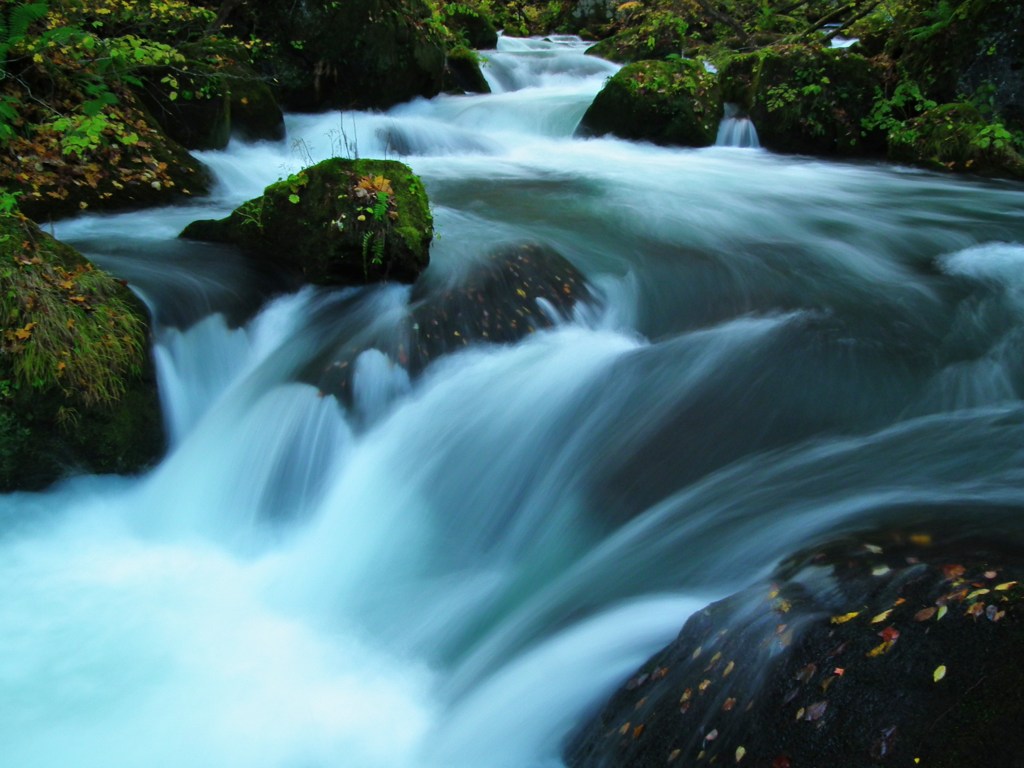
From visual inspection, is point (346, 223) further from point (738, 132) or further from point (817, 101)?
point (817, 101)

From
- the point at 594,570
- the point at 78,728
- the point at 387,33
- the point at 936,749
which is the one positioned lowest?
the point at 78,728

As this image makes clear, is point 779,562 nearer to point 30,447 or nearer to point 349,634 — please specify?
point 349,634

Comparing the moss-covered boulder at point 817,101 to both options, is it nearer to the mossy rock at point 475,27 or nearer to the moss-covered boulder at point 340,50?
the moss-covered boulder at point 340,50

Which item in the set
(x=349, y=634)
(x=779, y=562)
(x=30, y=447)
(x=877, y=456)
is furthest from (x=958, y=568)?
(x=30, y=447)

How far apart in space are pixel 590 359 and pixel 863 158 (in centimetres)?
688

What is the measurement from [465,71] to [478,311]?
9533 millimetres

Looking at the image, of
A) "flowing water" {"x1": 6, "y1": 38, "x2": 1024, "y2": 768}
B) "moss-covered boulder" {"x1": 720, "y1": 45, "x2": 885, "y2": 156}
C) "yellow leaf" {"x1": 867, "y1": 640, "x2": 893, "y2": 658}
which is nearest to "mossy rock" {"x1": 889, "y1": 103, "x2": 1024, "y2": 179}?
"moss-covered boulder" {"x1": 720, "y1": 45, "x2": 885, "y2": 156}

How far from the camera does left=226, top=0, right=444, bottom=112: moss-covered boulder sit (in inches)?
410

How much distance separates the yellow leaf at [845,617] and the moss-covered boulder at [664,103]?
924cm

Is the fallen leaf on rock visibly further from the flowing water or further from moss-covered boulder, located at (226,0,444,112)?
moss-covered boulder, located at (226,0,444,112)

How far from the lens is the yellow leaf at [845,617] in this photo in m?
2.22

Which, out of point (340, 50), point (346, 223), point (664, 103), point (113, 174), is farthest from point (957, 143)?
point (113, 174)

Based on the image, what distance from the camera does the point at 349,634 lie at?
361 centimetres

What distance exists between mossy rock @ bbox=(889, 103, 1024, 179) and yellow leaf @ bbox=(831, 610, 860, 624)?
8146 mm
